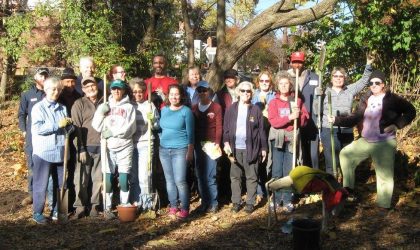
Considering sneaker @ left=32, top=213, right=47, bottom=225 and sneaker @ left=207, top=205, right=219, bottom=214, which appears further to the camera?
sneaker @ left=207, top=205, right=219, bottom=214

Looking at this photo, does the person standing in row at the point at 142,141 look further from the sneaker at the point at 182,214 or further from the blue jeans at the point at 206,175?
the blue jeans at the point at 206,175

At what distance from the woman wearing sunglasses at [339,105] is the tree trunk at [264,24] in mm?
2757

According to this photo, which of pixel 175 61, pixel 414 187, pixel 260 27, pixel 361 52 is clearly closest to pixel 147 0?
pixel 175 61

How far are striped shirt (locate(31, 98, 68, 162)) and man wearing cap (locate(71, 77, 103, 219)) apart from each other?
0.24 m

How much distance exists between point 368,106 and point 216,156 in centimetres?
210

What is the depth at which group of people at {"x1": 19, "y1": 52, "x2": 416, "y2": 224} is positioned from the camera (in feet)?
21.9

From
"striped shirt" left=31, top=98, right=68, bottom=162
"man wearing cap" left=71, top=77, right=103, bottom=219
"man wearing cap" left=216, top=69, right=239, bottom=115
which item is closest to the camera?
"striped shirt" left=31, top=98, right=68, bottom=162

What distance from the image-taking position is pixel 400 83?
33.7 ft

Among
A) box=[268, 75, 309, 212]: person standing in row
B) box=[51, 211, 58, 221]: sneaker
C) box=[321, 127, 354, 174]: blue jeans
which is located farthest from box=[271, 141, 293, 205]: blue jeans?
box=[51, 211, 58, 221]: sneaker

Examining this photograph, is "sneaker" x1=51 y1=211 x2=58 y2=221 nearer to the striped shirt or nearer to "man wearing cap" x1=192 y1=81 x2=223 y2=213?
the striped shirt

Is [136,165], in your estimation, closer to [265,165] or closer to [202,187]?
[202,187]

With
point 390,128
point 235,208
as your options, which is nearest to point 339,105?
point 390,128

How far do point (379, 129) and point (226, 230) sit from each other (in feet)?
7.61

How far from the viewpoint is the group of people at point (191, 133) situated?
6688 mm
